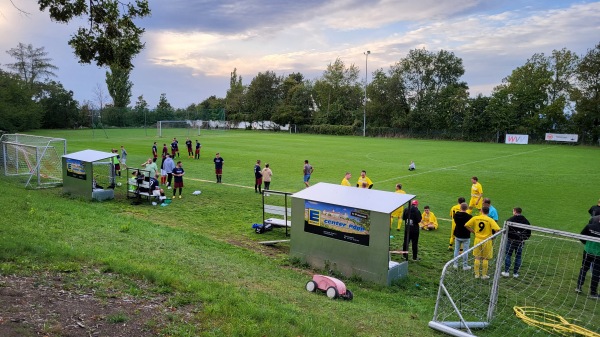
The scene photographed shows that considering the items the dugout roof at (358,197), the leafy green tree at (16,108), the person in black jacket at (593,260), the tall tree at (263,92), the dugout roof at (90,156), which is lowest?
the person in black jacket at (593,260)

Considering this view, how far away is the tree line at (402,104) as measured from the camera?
60156mm

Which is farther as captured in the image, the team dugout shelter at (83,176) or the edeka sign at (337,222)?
the team dugout shelter at (83,176)

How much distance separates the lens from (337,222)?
9875 millimetres

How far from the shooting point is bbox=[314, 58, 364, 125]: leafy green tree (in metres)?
87.7

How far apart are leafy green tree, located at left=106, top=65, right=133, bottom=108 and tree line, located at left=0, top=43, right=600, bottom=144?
0.73 feet

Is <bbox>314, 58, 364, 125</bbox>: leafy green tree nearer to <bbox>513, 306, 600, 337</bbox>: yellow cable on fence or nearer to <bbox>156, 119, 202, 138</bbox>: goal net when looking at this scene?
<bbox>156, 119, 202, 138</bbox>: goal net

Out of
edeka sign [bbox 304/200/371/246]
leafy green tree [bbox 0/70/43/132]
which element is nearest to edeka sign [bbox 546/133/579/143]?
edeka sign [bbox 304/200/371/246]

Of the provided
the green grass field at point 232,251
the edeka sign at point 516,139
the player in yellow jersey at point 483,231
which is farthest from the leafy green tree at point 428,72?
the player in yellow jersey at point 483,231

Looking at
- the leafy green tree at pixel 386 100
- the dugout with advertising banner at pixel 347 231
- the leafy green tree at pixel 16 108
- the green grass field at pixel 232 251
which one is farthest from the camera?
the leafy green tree at pixel 386 100

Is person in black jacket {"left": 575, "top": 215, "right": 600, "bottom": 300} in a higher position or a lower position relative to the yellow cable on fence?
higher

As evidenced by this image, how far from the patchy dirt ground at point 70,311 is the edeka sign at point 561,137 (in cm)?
6680

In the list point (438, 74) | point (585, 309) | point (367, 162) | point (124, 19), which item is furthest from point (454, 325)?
point (438, 74)

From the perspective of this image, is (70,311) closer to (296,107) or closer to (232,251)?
(232,251)

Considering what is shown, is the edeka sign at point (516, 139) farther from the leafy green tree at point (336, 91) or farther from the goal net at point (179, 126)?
the goal net at point (179, 126)
